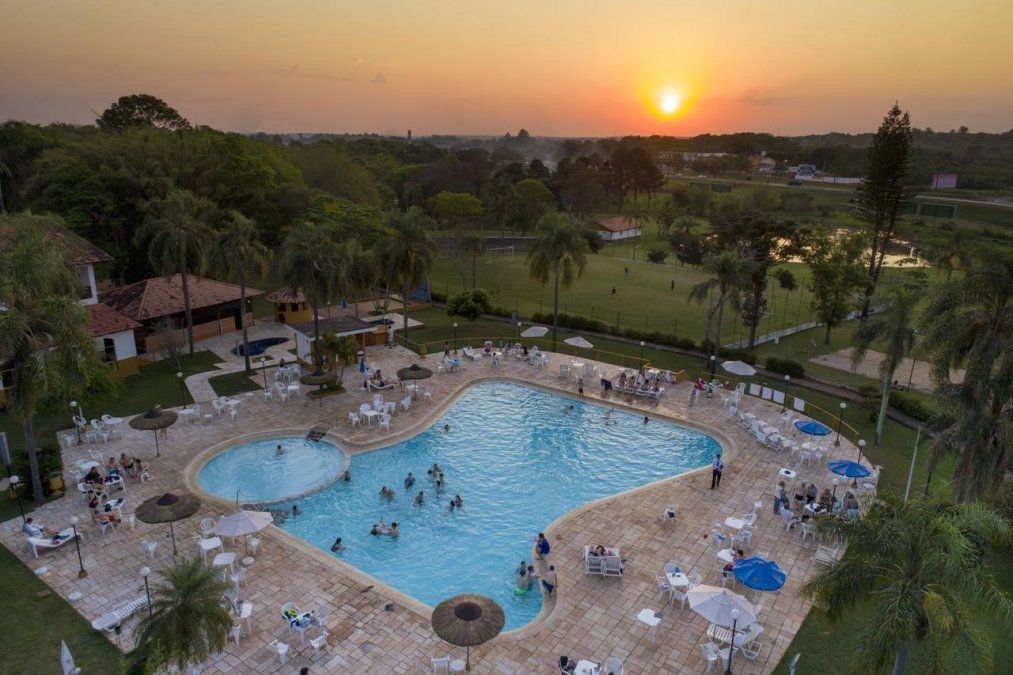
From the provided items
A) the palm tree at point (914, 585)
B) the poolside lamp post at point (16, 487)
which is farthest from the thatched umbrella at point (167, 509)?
the palm tree at point (914, 585)

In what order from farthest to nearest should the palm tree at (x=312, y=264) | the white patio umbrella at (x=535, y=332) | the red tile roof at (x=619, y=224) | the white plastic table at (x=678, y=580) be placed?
the red tile roof at (x=619, y=224)
the white patio umbrella at (x=535, y=332)
the palm tree at (x=312, y=264)
the white plastic table at (x=678, y=580)

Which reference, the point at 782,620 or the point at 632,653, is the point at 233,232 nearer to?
the point at 632,653

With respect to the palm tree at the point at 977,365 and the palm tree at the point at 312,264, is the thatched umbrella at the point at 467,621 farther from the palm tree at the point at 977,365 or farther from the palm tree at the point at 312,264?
the palm tree at the point at 312,264

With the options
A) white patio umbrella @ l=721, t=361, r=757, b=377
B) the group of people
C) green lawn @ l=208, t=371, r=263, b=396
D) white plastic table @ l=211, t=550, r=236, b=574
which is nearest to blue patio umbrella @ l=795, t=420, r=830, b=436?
white patio umbrella @ l=721, t=361, r=757, b=377

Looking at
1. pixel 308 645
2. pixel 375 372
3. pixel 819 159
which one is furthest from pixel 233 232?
pixel 819 159

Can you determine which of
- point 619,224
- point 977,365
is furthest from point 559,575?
point 619,224

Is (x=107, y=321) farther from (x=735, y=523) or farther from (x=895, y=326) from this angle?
(x=895, y=326)
